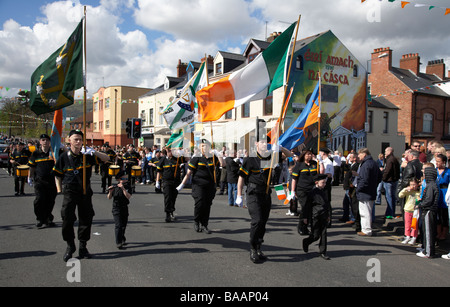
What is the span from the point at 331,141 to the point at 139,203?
1683 centimetres

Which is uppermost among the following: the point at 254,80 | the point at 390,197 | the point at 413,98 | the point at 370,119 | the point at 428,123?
the point at 413,98

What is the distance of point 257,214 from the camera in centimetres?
540

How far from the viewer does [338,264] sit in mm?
5316

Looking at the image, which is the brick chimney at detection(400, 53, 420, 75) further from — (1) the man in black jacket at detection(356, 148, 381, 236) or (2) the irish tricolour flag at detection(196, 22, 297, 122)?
(2) the irish tricolour flag at detection(196, 22, 297, 122)

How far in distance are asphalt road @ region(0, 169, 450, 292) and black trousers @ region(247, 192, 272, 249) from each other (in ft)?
1.29

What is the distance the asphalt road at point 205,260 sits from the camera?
4.56m

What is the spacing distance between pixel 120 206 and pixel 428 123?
111 ft

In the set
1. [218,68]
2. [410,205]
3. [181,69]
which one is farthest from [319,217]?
[181,69]

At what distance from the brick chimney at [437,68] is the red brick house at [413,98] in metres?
3.57

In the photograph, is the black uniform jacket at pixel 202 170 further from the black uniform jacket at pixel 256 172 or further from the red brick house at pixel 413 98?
the red brick house at pixel 413 98

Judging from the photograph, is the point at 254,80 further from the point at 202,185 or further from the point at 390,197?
the point at 390,197

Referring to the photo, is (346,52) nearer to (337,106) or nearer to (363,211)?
A: (337,106)

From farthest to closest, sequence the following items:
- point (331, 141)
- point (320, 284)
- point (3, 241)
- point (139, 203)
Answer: point (331, 141) < point (139, 203) < point (3, 241) < point (320, 284)
